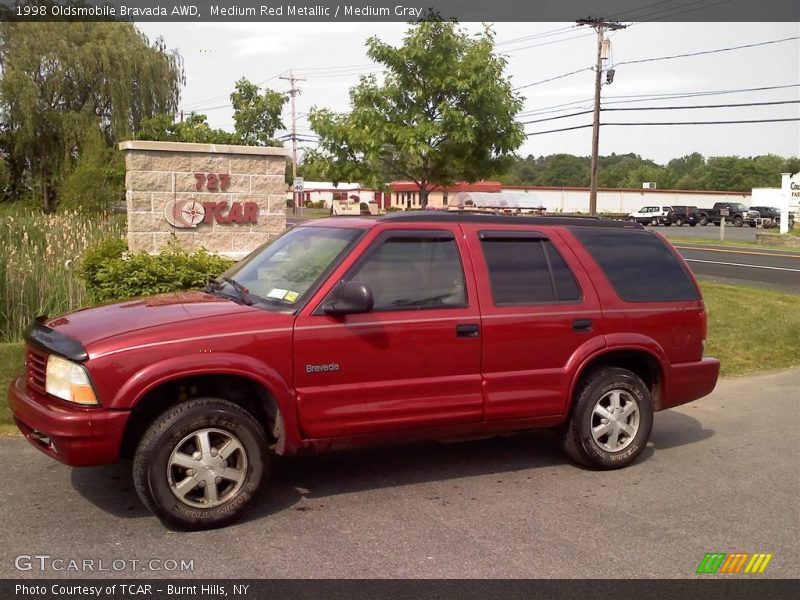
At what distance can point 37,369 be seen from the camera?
4.71m

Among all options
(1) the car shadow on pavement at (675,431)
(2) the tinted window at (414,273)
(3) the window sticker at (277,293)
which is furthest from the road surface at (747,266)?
(3) the window sticker at (277,293)

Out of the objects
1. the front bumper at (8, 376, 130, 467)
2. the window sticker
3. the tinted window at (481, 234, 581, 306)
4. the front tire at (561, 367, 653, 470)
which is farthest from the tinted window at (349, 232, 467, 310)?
the front bumper at (8, 376, 130, 467)

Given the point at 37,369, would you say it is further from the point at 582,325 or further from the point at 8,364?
the point at 582,325

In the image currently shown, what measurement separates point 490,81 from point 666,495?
1212 centimetres

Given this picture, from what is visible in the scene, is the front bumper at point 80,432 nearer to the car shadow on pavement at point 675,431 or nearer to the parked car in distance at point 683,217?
the car shadow on pavement at point 675,431

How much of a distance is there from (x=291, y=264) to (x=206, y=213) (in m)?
5.93

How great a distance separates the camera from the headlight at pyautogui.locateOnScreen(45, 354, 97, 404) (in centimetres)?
434

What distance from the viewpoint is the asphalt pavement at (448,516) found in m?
4.21

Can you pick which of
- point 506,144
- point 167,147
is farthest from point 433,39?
point 167,147

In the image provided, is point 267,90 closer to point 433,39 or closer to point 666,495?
point 433,39

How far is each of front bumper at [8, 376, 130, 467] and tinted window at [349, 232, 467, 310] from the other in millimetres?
1665

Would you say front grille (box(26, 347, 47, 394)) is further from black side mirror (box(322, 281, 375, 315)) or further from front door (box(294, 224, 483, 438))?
black side mirror (box(322, 281, 375, 315))

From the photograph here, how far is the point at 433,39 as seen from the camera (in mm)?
16219
